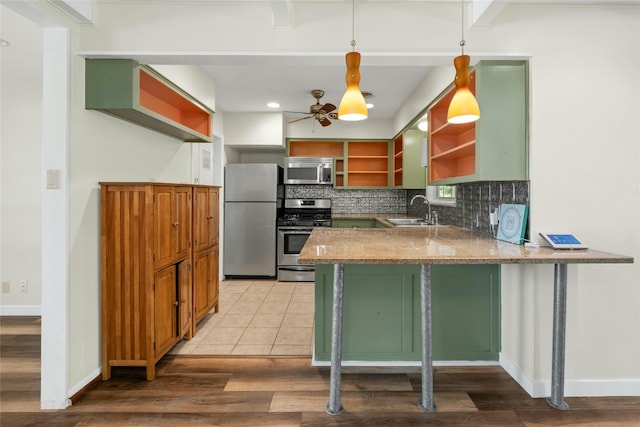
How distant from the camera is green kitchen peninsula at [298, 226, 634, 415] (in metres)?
1.65

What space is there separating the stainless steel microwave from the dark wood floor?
11.0 feet

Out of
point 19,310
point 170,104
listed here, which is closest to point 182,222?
point 170,104

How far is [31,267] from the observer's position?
11.5 ft

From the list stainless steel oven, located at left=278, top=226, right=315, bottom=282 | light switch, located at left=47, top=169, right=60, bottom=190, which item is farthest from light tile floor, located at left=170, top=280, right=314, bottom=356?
light switch, located at left=47, top=169, right=60, bottom=190

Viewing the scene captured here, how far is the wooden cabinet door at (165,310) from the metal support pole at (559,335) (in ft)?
8.06

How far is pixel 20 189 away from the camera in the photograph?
351 centimetres

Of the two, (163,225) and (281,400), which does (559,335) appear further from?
(163,225)

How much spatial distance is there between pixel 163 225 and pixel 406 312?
1.82 m

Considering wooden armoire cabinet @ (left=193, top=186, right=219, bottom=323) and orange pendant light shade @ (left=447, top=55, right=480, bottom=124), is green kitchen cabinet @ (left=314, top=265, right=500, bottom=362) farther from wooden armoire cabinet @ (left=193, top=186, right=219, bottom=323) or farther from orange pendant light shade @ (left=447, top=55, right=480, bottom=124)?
wooden armoire cabinet @ (left=193, top=186, right=219, bottom=323)

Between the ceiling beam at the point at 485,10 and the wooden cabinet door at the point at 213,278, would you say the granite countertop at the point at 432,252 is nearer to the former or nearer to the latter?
the ceiling beam at the point at 485,10

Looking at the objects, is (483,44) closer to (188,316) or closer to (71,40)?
(71,40)

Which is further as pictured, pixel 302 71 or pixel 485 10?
pixel 302 71

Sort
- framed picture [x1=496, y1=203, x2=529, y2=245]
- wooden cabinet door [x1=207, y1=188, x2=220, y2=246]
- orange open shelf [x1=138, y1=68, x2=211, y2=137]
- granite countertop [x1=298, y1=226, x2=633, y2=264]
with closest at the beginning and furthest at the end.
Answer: granite countertop [x1=298, y1=226, x2=633, y2=264] → framed picture [x1=496, y1=203, x2=529, y2=245] → orange open shelf [x1=138, y1=68, x2=211, y2=137] → wooden cabinet door [x1=207, y1=188, x2=220, y2=246]

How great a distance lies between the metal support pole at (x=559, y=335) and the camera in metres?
1.87
